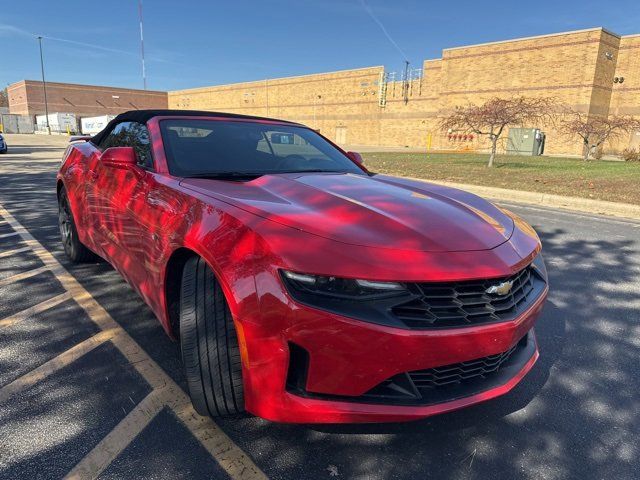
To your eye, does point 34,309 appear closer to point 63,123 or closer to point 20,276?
point 20,276

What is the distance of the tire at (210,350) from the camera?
1931 millimetres

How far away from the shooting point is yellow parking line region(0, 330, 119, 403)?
2432mm

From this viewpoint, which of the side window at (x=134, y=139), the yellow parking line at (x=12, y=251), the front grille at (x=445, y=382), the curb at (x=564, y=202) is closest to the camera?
Result: the front grille at (x=445, y=382)

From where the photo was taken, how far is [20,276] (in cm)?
420

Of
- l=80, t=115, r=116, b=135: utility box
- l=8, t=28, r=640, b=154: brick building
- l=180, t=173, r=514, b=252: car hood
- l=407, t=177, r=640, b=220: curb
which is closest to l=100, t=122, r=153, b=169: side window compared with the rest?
l=180, t=173, r=514, b=252: car hood

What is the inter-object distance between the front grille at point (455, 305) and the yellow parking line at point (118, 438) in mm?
1370

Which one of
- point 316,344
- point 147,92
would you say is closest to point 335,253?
point 316,344

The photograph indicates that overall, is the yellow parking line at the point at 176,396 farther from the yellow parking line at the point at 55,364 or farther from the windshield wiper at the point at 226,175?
the windshield wiper at the point at 226,175

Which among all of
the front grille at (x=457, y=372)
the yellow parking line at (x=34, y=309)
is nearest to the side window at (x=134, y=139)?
the yellow parking line at (x=34, y=309)

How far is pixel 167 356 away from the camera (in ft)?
9.22

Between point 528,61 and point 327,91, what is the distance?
22445mm

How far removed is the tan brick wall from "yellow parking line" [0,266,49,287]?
255ft

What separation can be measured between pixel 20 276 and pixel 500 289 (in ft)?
13.9

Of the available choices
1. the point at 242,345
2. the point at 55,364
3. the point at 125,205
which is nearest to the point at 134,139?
the point at 125,205
